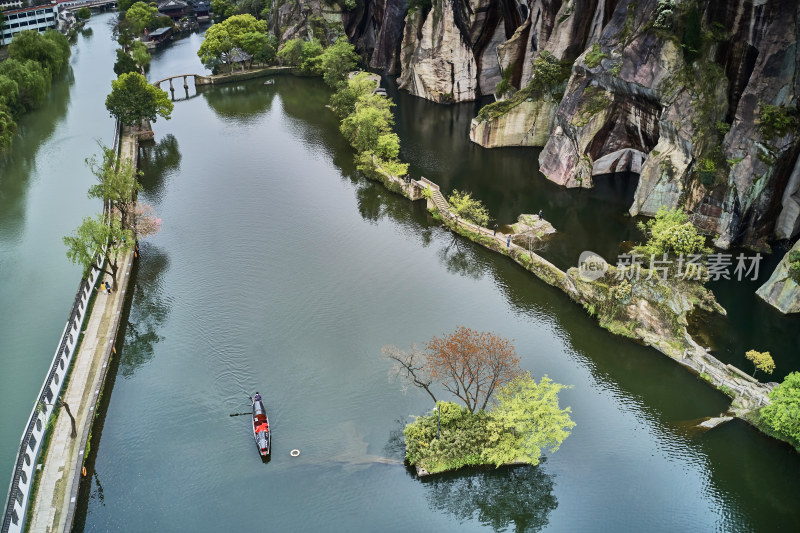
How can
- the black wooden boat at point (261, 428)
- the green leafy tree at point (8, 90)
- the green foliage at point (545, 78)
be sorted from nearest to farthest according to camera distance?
1. the black wooden boat at point (261, 428)
2. the green foliage at point (545, 78)
3. the green leafy tree at point (8, 90)

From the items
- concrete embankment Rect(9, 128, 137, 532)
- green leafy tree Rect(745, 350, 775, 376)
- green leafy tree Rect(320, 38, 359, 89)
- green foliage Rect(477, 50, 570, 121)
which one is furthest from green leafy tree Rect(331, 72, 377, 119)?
green leafy tree Rect(745, 350, 775, 376)

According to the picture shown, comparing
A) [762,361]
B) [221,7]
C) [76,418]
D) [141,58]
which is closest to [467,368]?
[762,361]

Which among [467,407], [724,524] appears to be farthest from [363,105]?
[724,524]

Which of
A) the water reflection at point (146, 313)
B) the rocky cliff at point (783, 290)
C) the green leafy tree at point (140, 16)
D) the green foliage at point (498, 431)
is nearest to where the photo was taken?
the green foliage at point (498, 431)

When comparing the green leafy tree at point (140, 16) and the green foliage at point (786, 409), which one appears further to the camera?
the green leafy tree at point (140, 16)

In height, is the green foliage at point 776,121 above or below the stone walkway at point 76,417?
above

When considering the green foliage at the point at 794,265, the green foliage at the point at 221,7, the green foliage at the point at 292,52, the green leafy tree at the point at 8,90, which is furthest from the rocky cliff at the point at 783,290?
the green foliage at the point at 221,7

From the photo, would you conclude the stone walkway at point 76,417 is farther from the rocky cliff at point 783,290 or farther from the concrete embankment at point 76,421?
the rocky cliff at point 783,290
